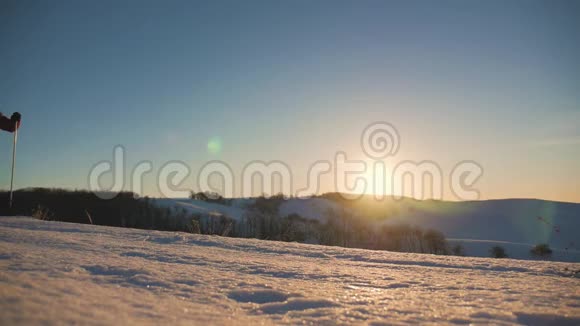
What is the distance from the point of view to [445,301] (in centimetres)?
139

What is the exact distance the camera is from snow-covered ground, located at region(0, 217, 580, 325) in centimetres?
102

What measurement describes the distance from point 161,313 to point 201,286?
0.41 metres

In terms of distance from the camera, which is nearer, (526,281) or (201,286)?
(201,286)

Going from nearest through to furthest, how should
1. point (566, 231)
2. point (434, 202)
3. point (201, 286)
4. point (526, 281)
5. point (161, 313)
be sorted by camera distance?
point (161, 313) → point (201, 286) → point (526, 281) → point (566, 231) → point (434, 202)

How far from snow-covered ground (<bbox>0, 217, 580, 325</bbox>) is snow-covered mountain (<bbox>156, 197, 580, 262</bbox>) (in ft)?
75.5

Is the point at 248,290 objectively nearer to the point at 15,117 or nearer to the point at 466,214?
the point at 15,117

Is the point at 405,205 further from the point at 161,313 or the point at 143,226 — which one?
the point at 161,313

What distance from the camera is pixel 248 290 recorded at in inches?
56.7

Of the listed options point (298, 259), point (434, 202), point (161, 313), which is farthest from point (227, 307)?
point (434, 202)

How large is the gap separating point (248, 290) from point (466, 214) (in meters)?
35.3

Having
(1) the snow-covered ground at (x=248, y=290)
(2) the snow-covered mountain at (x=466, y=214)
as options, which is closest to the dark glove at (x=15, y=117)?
(1) the snow-covered ground at (x=248, y=290)

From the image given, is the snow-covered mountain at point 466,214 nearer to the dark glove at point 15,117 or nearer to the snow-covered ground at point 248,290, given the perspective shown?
the dark glove at point 15,117

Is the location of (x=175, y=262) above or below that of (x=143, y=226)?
above

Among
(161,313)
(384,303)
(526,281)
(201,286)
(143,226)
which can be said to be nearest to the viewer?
(161,313)
